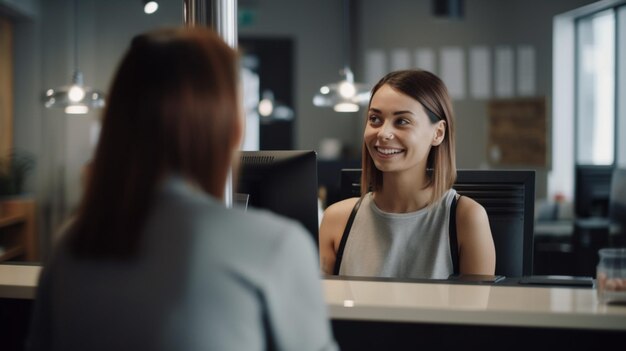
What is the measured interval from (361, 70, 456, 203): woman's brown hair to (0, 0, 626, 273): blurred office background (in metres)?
4.35

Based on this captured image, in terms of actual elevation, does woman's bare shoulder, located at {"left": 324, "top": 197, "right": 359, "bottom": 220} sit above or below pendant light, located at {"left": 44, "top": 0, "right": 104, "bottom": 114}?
below

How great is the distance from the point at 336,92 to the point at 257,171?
8.98 ft

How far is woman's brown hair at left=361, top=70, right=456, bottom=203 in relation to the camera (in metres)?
2.17

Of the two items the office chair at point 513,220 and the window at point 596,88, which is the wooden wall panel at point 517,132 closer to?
the window at point 596,88

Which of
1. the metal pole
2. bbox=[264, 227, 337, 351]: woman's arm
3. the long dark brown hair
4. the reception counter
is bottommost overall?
the reception counter

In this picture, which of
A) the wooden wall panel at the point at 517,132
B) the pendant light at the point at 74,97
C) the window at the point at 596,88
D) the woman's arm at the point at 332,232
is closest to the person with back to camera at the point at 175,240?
the woman's arm at the point at 332,232

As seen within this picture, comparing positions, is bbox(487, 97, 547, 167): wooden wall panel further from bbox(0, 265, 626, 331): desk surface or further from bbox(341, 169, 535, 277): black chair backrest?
bbox(0, 265, 626, 331): desk surface

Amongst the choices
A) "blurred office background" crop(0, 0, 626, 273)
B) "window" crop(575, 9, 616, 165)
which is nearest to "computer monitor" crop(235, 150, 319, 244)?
"blurred office background" crop(0, 0, 626, 273)

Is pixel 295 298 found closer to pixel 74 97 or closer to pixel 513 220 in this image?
pixel 513 220

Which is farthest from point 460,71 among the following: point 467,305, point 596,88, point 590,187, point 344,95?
point 467,305

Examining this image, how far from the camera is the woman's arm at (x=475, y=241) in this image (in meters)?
2.04

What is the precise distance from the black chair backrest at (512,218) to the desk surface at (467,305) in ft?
1.84

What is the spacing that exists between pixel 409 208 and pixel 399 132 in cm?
22

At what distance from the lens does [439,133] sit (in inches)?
87.7
